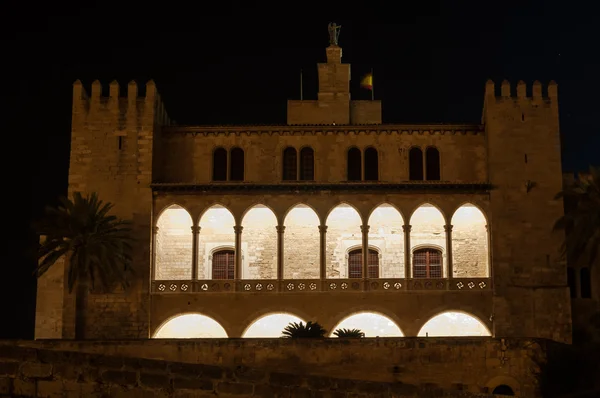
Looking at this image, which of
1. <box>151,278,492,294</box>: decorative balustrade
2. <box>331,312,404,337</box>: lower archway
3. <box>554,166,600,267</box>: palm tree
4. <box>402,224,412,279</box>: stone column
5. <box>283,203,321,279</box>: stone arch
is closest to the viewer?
<box>554,166,600,267</box>: palm tree

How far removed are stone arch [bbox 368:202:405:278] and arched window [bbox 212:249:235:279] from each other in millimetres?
6482

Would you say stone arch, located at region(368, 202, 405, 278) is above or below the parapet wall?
above

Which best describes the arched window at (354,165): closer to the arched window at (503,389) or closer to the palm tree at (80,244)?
the palm tree at (80,244)

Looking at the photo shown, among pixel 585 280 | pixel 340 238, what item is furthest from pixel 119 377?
pixel 585 280

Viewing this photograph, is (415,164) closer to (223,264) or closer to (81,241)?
(223,264)

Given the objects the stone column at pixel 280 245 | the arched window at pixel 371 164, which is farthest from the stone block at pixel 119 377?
the arched window at pixel 371 164

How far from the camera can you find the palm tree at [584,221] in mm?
36062

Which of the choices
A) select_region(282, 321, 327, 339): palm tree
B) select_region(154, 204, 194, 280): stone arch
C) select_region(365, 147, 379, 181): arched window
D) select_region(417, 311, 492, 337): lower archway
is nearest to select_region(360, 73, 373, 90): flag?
select_region(365, 147, 379, 181): arched window

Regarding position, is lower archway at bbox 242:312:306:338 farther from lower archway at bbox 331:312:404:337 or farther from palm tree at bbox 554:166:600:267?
palm tree at bbox 554:166:600:267

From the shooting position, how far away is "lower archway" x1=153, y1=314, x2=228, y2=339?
4066 cm

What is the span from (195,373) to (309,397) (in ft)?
5.04

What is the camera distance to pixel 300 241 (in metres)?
42.3

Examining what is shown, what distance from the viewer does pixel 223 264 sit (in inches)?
1690

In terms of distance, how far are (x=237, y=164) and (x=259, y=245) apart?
3.92m
